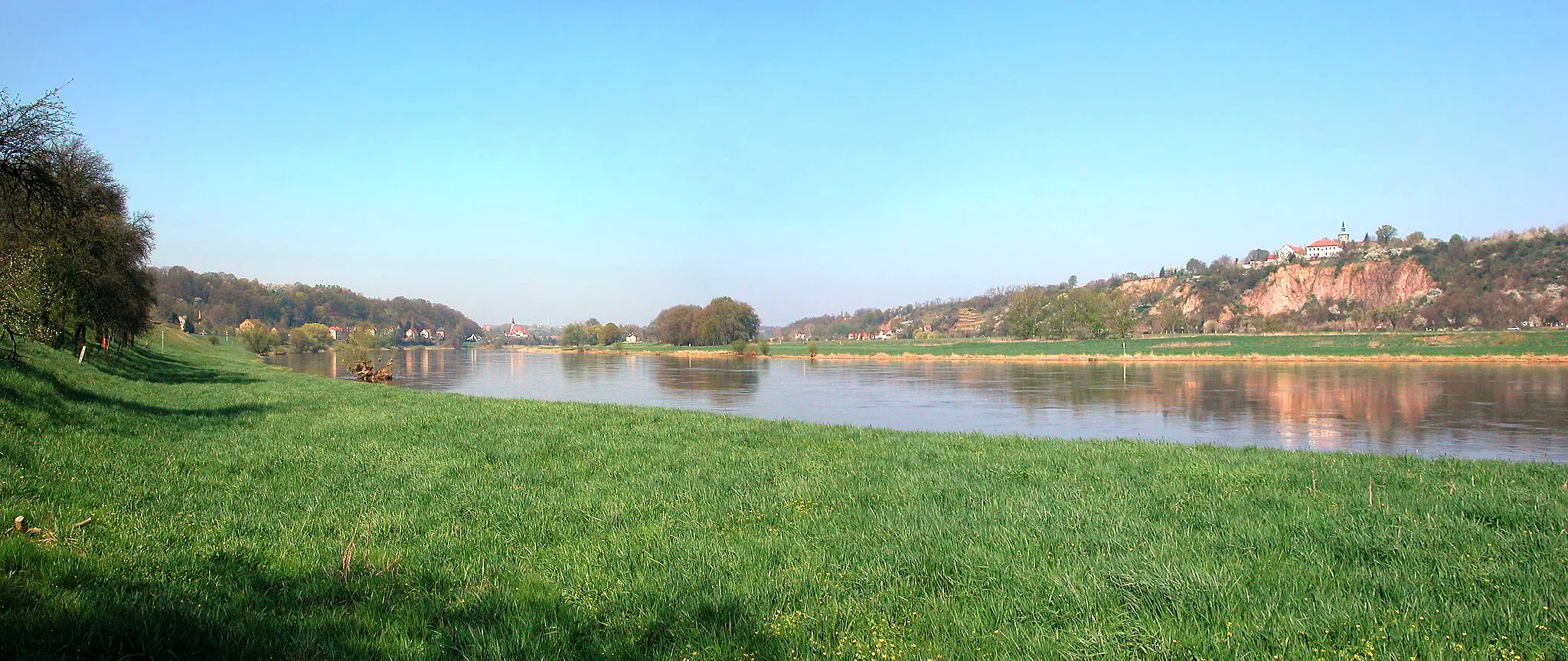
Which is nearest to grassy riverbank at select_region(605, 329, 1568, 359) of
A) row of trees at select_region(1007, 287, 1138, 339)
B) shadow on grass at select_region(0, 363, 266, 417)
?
row of trees at select_region(1007, 287, 1138, 339)

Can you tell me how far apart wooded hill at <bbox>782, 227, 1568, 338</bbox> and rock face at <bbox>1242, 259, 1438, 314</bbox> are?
0.20 meters

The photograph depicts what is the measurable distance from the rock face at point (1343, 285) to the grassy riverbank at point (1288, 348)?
55.9 meters

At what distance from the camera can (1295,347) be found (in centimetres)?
6988

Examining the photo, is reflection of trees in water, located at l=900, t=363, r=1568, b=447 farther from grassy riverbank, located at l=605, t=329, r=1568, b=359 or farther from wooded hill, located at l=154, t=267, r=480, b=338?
wooded hill, located at l=154, t=267, r=480, b=338

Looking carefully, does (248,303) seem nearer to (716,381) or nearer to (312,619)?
(716,381)

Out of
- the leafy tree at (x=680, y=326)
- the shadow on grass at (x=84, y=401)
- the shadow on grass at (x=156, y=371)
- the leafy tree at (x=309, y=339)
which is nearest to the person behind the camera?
the shadow on grass at (x=84, y=401)

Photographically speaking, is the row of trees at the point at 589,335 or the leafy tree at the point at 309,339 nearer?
the leafy tree at the point at 309,339

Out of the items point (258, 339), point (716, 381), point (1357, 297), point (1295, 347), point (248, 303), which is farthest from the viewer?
point (248, 303)

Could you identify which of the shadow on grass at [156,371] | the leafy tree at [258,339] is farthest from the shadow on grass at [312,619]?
the leafy tree at [258,339]

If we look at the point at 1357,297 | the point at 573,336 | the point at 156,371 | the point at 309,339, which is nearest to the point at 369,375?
the point at 156,371

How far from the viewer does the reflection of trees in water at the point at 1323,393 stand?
2286 cm

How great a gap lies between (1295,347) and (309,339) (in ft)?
409

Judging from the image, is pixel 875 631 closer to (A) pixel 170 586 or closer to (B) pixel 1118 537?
(B) pixel 1118 537

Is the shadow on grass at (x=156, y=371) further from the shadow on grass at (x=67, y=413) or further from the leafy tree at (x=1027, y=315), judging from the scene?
the leafy tree at (x=1027, y=315)
